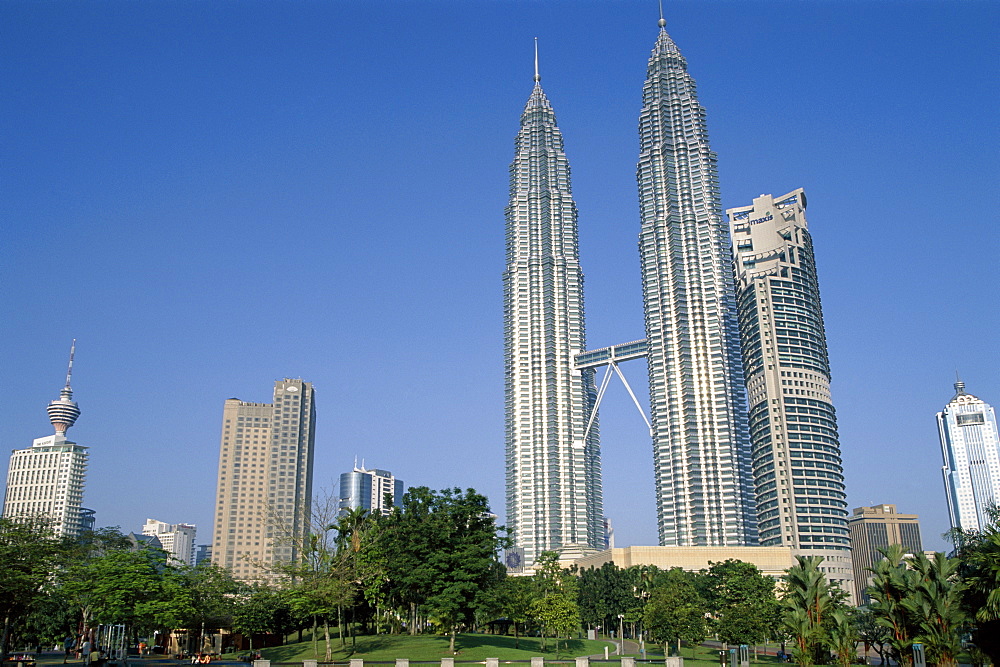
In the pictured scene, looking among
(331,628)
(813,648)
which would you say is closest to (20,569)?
(331,628)

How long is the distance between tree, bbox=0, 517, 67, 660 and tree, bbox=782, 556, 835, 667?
192 ft

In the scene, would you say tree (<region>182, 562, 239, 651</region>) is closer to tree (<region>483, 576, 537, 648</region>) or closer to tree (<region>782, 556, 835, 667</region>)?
tree (<region>483, 576, 537, 648</region>)

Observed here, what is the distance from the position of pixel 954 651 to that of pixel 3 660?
6441 centimetres

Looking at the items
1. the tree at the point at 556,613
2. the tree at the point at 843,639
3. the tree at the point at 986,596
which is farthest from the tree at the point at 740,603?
the tree at the point at 986,596

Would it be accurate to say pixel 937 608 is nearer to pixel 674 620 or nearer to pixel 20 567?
pixel 674 620

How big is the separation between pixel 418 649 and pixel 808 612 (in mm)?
36596

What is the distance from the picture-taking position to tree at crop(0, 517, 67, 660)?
67000mm

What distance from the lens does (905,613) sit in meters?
60.3

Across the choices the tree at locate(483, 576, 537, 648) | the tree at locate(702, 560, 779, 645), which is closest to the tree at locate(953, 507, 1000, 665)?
the tree at locate(702, 560, 779, 645)

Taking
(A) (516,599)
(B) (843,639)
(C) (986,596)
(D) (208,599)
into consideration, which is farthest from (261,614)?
(C) (986,596)

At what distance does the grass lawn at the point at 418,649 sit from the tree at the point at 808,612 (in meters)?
24.8

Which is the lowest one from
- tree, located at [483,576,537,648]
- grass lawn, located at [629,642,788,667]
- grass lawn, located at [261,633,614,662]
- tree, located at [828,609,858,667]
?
grass lawn, located at [629,642,788,667]

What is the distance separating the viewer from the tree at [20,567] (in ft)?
220

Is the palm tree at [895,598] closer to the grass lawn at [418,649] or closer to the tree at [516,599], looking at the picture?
the grass lawn at [418,649]
